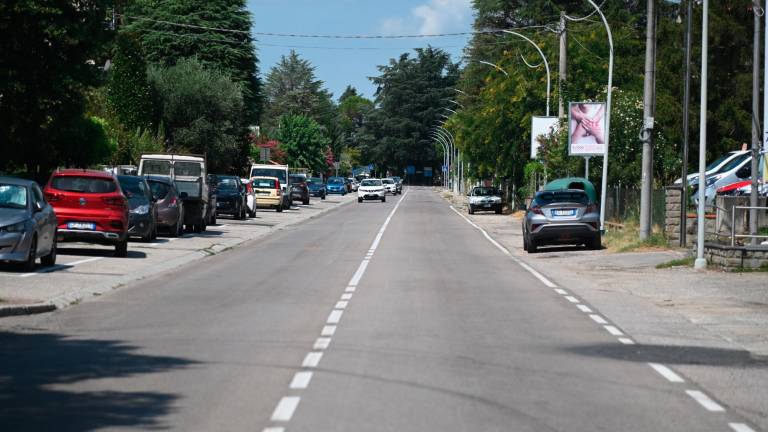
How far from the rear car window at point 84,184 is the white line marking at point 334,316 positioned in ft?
37.7

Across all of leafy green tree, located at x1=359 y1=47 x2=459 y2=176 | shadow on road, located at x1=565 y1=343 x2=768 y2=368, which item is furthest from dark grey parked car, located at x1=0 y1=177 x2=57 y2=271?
leafy green tree, located at x1=359 y1=47 x2=459 y2=176

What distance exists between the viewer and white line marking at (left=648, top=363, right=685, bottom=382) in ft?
35.3

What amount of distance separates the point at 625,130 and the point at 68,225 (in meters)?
24.1

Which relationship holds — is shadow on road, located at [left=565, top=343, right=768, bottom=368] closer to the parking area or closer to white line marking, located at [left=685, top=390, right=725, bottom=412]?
white line marking, located at [left=685, top=390, right=725, bottom=412]

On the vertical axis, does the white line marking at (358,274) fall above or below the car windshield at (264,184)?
below

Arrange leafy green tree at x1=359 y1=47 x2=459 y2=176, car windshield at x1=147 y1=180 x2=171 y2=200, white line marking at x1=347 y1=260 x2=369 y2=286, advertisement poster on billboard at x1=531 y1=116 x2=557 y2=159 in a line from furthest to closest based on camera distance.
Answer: leafy green tree at x1=359 y1=47 x2=459 y2=176, advertisement poster on billboard at x1=531 y1=116 x2=557 y2=159, car windshield at x1=147 y1=180 x2=171 y2=200, white line marking at x1=347 y1=260 x2=369 y2=286

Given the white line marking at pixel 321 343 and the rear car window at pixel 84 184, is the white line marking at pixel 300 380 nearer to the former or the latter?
the white line marking at pixel 321 343

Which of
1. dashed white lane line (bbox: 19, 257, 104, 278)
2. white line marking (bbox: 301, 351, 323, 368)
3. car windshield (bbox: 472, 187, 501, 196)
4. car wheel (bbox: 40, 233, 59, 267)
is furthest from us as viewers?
car windshield (bbox: 472, 187, 501, 196)

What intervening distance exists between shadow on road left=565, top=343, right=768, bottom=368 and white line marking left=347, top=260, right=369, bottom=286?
8.34 meters

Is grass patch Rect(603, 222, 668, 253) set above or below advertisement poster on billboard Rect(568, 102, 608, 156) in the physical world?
below

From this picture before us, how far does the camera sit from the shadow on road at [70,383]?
27.5 ft

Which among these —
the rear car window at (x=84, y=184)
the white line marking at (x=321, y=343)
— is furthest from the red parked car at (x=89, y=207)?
the white line marking at (x=321, y=343)

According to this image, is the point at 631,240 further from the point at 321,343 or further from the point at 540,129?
the point at 321,343

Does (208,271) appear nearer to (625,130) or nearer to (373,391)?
(373,391)
